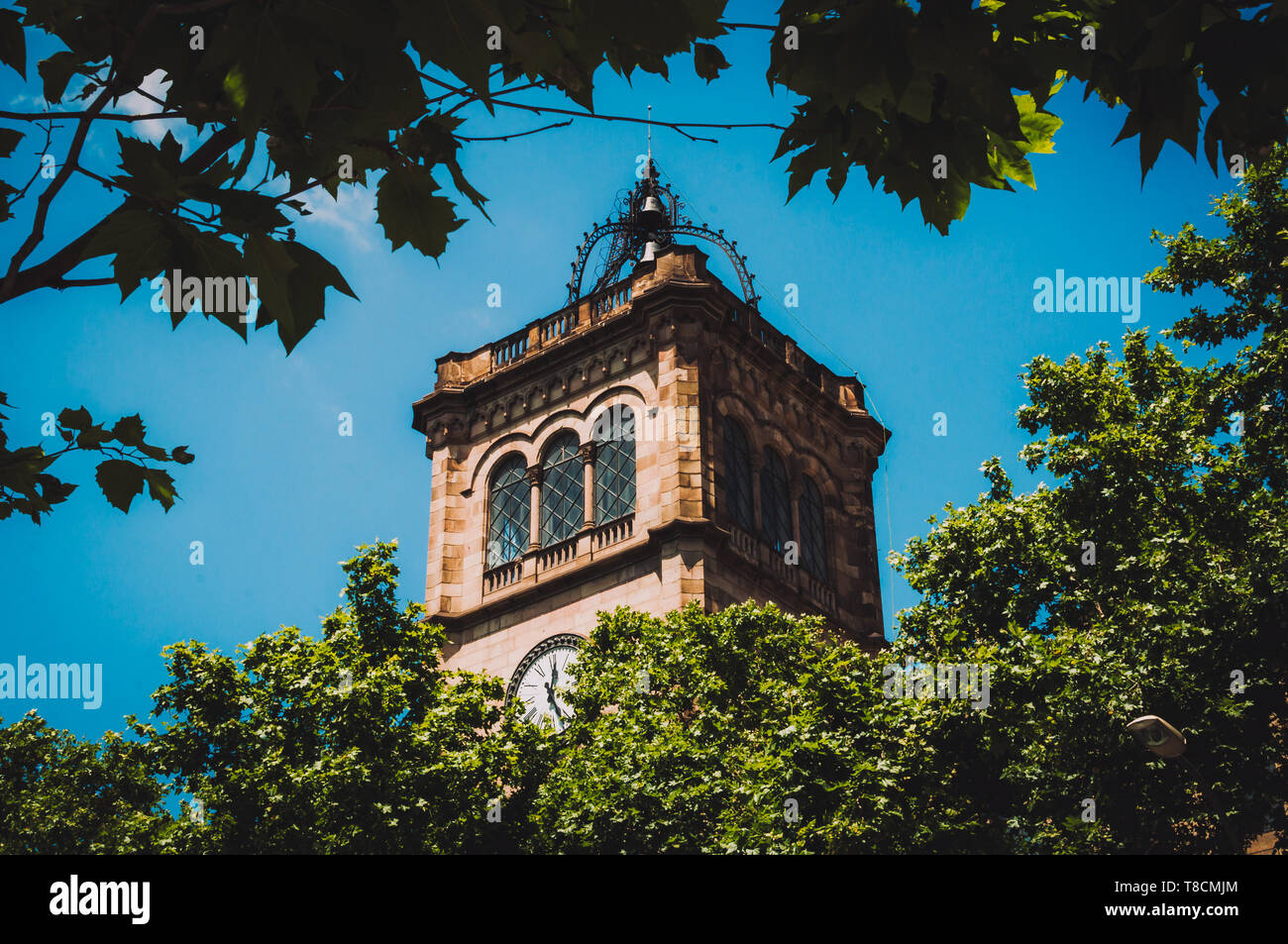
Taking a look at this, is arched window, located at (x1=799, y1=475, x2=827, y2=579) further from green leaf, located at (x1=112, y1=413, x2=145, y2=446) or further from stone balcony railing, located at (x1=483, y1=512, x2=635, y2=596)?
green leaf, located at (x1=112, y1=413, x2=145, y2=446)

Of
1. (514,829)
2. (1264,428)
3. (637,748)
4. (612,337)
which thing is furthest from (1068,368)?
(612,337)

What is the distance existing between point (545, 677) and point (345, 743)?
12548mm

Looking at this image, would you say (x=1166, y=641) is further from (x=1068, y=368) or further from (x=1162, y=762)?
(x=1068, y=368)

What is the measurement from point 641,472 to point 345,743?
598 inches

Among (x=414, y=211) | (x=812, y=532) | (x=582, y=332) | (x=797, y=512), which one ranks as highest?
(x=582, y=332)

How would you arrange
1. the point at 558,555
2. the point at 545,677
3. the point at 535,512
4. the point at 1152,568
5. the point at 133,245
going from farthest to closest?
the point at 535,512
the point at 558,555
the point at 545,677
the point at 1152,568
the point at 133,245

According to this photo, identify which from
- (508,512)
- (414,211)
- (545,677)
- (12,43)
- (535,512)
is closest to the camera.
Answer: (12,43)

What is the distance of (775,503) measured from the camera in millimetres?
41625

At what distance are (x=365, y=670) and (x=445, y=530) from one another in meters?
15.4

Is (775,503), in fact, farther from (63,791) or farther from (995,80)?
(995,80)

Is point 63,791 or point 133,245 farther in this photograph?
point 63,791

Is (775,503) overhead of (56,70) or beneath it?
overhead

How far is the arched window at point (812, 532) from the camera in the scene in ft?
138

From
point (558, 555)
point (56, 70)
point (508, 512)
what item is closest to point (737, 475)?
point (558, 555)
